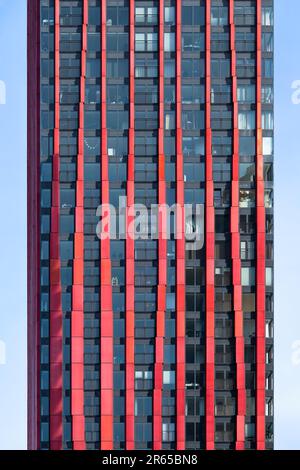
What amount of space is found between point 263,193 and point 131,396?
68.7 feet

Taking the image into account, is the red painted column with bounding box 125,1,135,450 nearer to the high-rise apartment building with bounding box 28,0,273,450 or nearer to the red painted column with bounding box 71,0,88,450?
the high-rise apartment building with bounding box 28,0,273,450

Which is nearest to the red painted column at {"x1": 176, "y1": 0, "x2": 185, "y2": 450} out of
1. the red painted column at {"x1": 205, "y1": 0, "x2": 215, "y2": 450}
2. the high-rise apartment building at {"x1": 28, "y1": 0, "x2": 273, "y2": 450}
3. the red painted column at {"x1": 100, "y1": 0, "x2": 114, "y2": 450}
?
the high-rise apartment building at {"x1": 28, "y1": 0, "x2": 273, "y2": 450}

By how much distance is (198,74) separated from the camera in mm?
105250

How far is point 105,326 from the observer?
10312cm

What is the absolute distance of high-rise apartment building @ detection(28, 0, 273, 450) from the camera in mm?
103000

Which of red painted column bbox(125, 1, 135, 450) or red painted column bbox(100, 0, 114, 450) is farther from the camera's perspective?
red painted column bbox(125, 1, 135, 450)

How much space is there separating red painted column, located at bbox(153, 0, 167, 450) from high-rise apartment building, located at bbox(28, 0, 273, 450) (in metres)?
0.17

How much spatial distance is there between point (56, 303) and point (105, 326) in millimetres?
4708

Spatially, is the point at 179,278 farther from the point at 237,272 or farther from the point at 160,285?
the point at 237,272

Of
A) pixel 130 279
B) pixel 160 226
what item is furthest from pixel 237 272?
pixel 130 279

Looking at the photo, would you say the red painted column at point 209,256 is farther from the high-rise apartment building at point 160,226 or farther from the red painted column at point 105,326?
the red painted column at point 105,326

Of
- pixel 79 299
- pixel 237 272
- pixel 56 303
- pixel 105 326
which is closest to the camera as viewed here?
pixel 105 326
